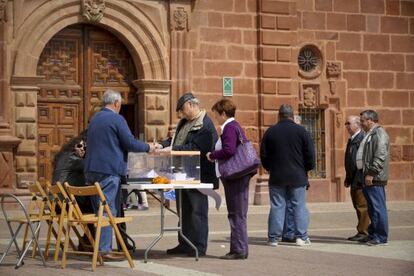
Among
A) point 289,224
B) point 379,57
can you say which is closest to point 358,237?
point 289,224

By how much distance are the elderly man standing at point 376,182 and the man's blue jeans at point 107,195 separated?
12.3 ft

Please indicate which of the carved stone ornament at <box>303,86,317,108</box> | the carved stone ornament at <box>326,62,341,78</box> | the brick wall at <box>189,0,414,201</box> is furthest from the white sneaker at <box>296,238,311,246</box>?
the carved stone ornament at <box>326,62,341,78</box>

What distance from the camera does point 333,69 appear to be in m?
22.7

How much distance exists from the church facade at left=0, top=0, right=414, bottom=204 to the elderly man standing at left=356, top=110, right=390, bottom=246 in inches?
333

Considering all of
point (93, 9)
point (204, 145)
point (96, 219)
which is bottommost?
point (96, 219)

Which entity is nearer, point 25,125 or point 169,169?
point 169,169

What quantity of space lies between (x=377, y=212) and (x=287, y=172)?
4.25 ft

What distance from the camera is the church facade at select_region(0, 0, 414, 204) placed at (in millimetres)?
19203

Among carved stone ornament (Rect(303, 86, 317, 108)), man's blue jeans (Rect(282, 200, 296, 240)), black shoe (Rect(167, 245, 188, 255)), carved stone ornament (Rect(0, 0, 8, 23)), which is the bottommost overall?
black shoe (Rect(167, 245, 188, 255))

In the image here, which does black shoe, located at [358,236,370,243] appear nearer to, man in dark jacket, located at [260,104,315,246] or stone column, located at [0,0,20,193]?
man in dark jacket, located at [260,104,315,246]

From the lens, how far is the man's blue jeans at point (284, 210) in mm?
12359

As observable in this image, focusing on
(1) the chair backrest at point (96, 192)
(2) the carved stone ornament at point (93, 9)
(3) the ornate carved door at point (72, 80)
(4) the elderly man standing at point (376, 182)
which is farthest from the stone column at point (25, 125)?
(1) the chair backrest at point (96, 192)

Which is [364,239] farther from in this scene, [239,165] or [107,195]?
[107,195]

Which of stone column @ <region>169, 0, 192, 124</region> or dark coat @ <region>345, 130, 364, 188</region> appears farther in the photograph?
stone column @ <region>169, 0, 192, 124</region>
